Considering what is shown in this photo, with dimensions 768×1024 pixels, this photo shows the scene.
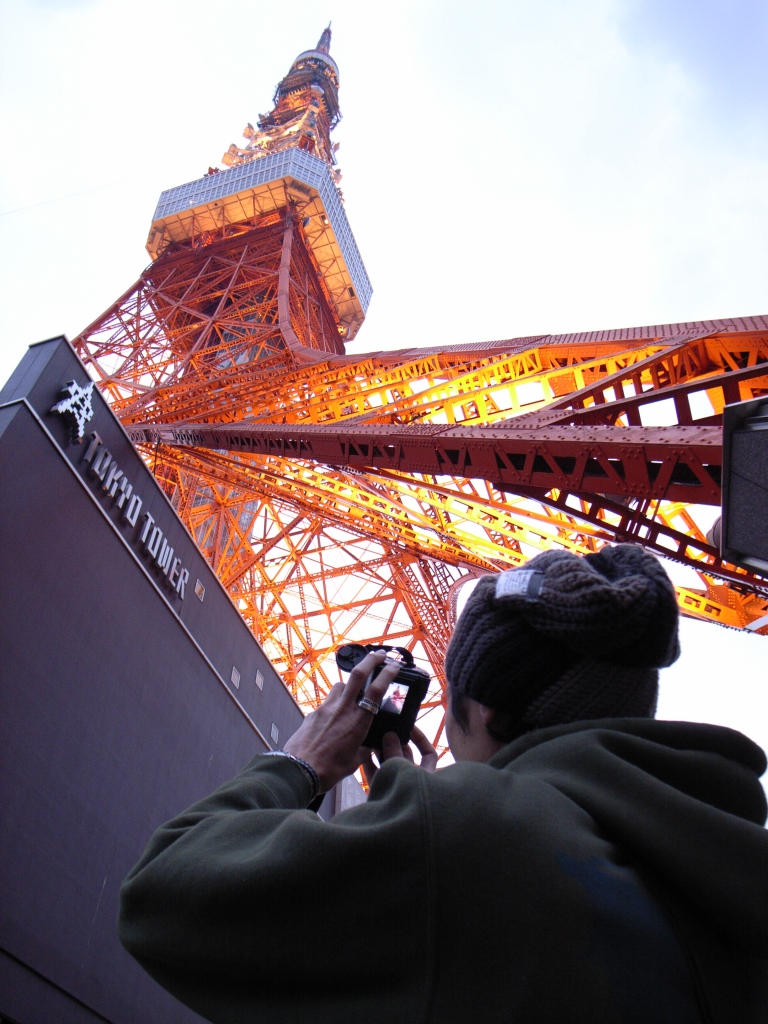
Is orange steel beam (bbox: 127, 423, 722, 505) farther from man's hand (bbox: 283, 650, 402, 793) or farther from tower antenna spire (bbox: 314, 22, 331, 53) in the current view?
tower antenna spire (bbox: 314, 22, 331, 53)

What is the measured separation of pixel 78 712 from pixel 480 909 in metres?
8.02

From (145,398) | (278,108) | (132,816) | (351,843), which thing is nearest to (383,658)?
(351,843)

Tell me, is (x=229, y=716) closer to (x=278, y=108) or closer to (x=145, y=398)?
(x=145, y=398)

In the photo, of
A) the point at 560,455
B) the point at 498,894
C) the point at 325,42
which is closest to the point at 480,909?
the point at 498,894

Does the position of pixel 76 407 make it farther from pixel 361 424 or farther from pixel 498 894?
pixel 498 894

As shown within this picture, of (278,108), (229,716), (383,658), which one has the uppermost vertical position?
(278,108)

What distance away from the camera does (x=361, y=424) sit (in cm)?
892

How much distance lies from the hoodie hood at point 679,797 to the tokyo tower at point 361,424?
3.40ft

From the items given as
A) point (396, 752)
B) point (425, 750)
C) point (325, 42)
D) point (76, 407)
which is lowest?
point (425, 750)

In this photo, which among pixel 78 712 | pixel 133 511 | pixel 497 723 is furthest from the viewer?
pixel 133 511

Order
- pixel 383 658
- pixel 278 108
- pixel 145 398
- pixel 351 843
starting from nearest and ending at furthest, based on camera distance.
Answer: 1. pixel 351 843
2. pixel 383 658
3. pixel 145 398
4. pixel 278 108

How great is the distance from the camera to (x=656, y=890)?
3.42ft

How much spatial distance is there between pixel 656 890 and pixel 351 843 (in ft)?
1.57

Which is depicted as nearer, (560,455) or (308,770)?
(308,770)
